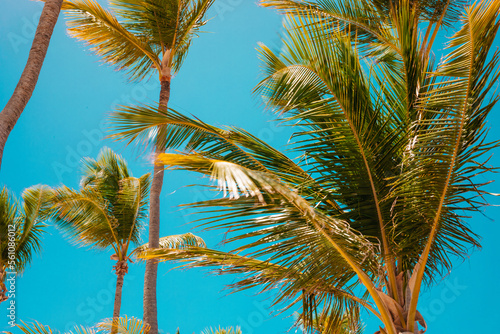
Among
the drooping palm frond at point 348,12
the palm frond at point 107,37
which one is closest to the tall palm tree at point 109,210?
the palm frond at point 107,37

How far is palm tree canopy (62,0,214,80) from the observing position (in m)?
7.18

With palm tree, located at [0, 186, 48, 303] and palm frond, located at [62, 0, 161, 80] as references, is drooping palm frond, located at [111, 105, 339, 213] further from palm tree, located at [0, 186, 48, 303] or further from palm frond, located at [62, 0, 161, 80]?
palm tree, located at [0, 186, 48, 303]

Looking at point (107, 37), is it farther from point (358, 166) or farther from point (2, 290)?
point (2, 290)

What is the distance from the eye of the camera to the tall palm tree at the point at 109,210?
9875mm

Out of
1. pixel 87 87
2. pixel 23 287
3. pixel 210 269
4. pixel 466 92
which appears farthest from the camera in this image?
pixel 87 87

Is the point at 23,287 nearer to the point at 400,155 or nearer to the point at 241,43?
the point at 241,43

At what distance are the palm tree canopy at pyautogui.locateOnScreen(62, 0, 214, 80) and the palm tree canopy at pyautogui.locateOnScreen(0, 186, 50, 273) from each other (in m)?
3.85

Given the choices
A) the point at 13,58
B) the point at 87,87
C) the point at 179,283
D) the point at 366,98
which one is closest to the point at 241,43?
the point at 87,87

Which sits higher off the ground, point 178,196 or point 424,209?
point 178,196

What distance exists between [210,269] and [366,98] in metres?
2.18

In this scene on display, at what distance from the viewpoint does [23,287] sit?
2273 cm

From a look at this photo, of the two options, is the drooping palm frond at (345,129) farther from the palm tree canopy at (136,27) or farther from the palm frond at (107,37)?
the palm frond at (107,37)

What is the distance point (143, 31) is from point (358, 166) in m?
5.06

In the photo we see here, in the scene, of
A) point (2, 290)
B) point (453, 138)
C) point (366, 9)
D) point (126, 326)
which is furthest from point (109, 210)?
point (453, 138)
